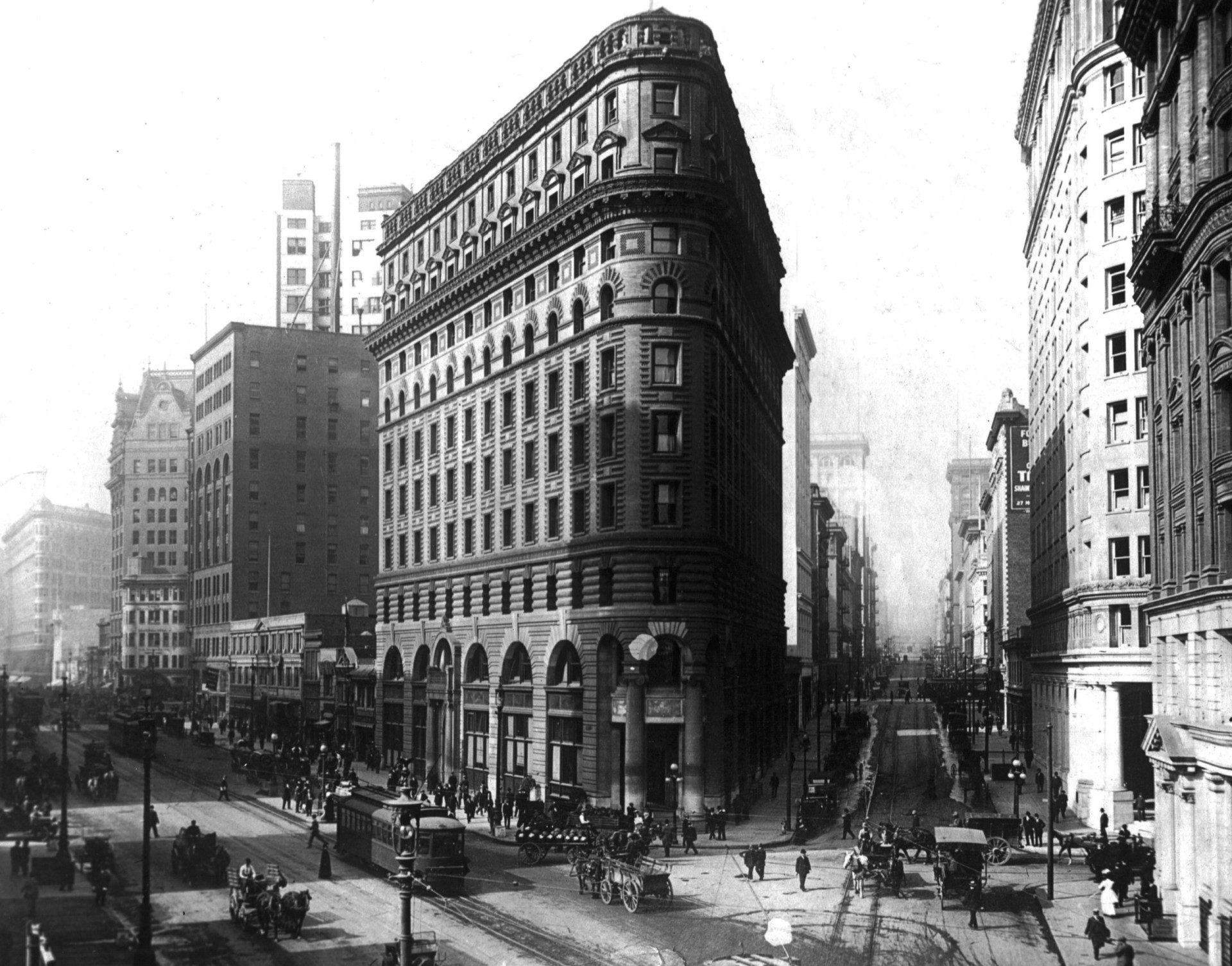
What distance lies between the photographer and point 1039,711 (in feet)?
296

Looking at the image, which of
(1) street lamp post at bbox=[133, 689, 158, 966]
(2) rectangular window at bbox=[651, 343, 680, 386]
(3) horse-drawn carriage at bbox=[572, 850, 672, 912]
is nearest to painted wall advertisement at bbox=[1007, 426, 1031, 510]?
(2) rectangular window at bbox=[651, 343, 680, 386]

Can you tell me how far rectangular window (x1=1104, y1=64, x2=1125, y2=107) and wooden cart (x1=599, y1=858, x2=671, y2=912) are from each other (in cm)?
4460

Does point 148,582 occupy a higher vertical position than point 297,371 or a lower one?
lower

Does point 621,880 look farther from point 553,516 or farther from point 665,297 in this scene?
point 665,297

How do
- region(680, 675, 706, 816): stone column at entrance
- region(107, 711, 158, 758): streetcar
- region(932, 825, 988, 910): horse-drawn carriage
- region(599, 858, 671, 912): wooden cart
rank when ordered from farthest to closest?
region(680, 675, 706, 816): stone column at entrance, region(932, 825, 988, 910): horse-drawn carriage, region(599, 858, 671, 912): wooden cart, region(107, 711, 158, 758): streetcar

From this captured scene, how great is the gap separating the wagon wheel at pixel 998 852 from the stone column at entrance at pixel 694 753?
48.3ft

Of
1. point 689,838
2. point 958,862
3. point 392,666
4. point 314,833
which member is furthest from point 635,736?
point 392,666

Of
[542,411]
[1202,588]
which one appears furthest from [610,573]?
[1202,588]

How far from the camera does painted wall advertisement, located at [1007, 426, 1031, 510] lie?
137125mm

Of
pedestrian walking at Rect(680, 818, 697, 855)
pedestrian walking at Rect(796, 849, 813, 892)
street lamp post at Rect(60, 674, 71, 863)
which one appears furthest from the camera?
pedestrian walking at Rect(680, 818, 697, 855)

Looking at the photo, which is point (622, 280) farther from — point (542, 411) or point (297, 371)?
point (297, 371)

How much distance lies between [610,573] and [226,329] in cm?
7858

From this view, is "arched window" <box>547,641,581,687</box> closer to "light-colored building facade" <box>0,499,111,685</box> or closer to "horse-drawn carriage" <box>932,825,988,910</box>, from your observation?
"horse-drawn carriage" <box>932,825,988,910</box>

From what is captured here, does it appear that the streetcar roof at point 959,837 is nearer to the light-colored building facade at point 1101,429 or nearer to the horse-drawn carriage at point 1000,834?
the horse-drawn carriage at point 1000,834
